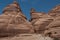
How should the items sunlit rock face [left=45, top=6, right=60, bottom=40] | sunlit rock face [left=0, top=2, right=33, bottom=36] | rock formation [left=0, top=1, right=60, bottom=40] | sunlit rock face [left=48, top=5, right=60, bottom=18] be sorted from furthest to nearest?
sunlit rock face [left=48, top=5, right=60, bottom=18] < sunlit rock face [left=45, top=6, right=60, bottom=40] < rock formation [left=0, top=1, right=60, bottom=40] < sunlit rock face [left=0, top=2, right=33, bottom=36]

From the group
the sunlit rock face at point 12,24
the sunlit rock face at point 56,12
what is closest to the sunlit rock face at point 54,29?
the sunlit rock face at point 12,24

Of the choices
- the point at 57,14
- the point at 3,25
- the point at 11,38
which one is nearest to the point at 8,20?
the point at 3,25

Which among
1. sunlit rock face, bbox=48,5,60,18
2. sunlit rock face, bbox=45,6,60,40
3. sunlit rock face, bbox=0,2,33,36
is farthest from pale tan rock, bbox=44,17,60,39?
sunlit rock face, bbox=48,5,60,18

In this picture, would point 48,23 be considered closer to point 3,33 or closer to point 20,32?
point 20,32

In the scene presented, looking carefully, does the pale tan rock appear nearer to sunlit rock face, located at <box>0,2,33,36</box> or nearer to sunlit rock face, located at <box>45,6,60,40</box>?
sunlit rock face, located at <box>45,6,60,40</box>

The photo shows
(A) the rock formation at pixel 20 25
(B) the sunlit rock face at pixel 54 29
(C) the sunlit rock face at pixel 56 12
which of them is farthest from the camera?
(C) the sunlit rock face at pixel 56 12

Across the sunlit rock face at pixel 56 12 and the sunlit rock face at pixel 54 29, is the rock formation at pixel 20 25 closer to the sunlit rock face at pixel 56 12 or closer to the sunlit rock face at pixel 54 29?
the sunlit rock face at pixel 54 29

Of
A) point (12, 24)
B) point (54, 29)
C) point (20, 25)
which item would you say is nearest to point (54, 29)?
point (54, 29)

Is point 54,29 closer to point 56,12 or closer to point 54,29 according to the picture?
point 54,29

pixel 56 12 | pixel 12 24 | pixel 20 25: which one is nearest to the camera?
pixel 12 24

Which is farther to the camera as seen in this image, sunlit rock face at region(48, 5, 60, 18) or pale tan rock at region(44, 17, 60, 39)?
sunlit rock face at region(48, 5, 60, 18)

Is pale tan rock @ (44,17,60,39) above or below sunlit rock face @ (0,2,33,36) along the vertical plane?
below

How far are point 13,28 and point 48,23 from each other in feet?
40.1

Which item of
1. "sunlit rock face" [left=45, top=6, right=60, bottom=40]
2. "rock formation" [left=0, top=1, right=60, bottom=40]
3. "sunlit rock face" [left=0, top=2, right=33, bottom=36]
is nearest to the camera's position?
"sunlit rock face" [left=0, top=2, right=33, bottom=36]
